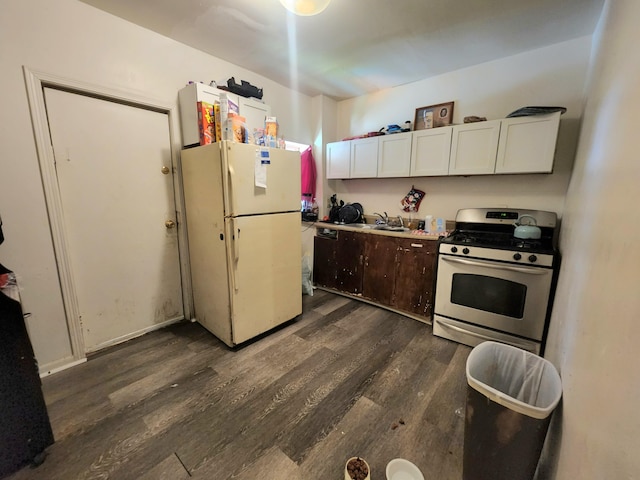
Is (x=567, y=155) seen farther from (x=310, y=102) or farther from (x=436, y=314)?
(x=310, y=102)

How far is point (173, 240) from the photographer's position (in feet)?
8.13

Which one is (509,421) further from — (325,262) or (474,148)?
(325,262)

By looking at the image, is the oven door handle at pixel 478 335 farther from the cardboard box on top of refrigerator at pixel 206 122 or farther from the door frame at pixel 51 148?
the door frame at pixel 51 148

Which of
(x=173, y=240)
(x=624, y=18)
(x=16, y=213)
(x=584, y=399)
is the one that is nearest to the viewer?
(x=584, y=399)

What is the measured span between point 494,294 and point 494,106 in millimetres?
1889

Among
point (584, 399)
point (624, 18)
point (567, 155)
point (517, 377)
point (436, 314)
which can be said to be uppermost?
point (624, 18)

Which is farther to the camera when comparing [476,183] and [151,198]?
[476,183]

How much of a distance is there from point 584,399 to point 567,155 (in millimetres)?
2350

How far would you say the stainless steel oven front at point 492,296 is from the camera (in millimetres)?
1958

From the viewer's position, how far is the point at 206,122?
2.07m

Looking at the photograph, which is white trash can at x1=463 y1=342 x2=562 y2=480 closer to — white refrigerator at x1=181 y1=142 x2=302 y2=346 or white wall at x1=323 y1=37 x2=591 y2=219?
white refrigerator at x1=181 y1=142 x2=302 y2=346

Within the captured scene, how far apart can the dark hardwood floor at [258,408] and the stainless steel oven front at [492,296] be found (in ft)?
0.76

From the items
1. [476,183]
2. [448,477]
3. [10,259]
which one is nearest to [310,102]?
[476,183]

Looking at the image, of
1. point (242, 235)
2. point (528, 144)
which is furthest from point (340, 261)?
point (528, 144)
